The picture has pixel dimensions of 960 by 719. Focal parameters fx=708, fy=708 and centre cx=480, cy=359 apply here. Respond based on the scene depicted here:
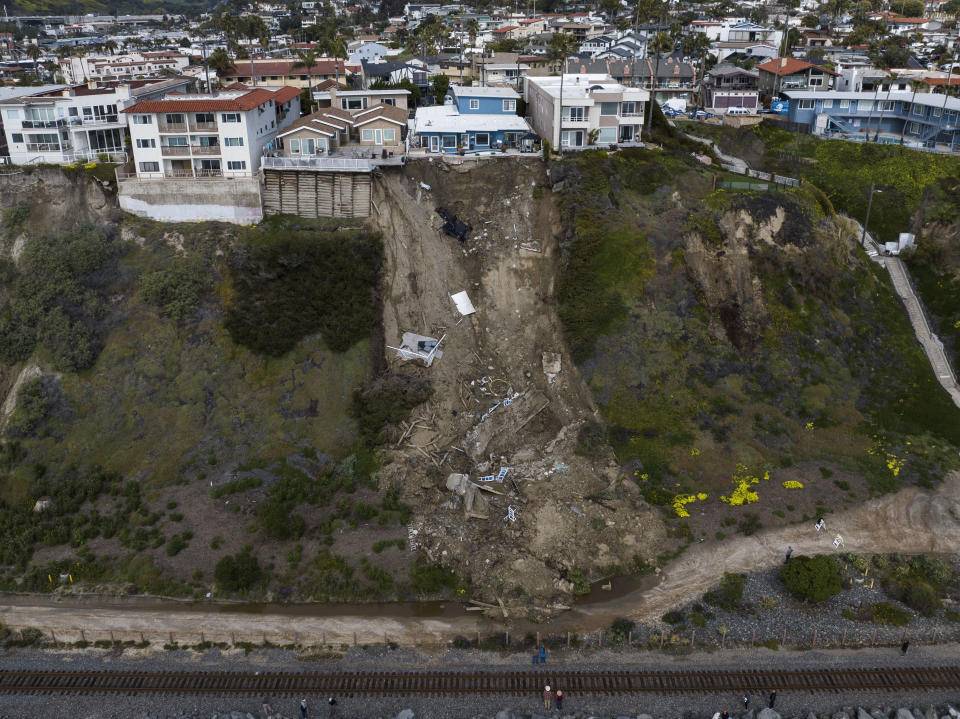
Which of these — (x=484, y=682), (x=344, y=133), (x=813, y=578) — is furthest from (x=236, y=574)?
(x=344, y=133)

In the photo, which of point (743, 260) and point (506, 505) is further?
point (743, 260)

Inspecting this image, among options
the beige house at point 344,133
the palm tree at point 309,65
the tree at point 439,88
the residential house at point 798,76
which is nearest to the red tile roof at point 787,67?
the residential house at point 798,76

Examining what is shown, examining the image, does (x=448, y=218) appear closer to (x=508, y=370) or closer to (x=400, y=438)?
(x=508, y=370)

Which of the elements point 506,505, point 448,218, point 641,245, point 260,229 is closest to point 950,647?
point 506,505

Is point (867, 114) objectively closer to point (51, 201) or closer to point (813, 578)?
point (813, 578)

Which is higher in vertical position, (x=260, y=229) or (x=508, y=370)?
(x=260, y=229)

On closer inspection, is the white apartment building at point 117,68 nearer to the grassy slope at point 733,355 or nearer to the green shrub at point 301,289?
the green shrub at point 301,289

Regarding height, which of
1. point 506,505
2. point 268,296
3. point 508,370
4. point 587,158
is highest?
point 587,158
